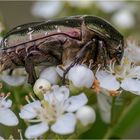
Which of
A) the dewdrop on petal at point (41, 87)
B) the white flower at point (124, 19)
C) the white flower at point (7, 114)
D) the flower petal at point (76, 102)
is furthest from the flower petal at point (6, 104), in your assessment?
the white flower at point (124, 19)

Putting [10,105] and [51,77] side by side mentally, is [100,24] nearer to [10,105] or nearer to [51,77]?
[51,77]

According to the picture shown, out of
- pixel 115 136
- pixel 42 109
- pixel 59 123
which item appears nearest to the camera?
pixel 59 123

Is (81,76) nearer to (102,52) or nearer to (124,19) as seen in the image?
(102,52)

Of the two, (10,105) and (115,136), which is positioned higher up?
(10,105)

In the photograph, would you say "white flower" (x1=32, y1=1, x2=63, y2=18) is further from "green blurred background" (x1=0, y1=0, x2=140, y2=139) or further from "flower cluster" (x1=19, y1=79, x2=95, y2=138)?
"flower cluster" (x1=19, y1=79, x2=95, y2=138)

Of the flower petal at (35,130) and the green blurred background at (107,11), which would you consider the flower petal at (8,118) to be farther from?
the green blurred background at (107,11)

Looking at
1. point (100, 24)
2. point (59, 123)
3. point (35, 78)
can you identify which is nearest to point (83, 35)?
point (100, 24)
